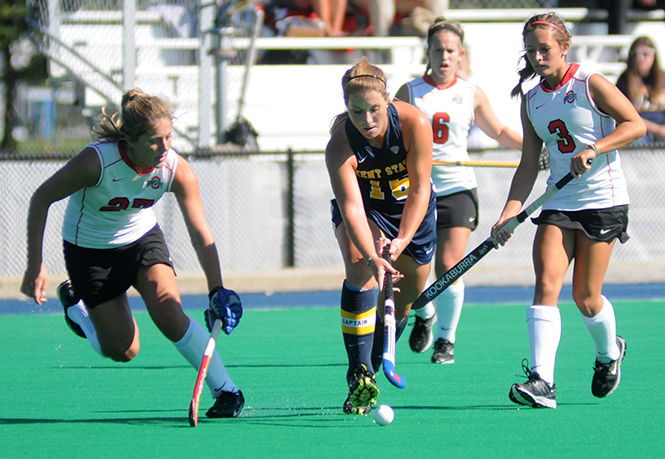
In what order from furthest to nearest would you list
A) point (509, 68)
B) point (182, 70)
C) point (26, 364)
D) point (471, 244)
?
point (509, 68) → point (182, 70) → point (471, 244) → point (26, 364)

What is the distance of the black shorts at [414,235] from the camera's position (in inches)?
162

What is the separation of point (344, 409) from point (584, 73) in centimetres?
178

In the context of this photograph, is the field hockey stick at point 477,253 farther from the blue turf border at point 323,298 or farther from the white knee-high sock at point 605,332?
the blue turf border at point 323,298

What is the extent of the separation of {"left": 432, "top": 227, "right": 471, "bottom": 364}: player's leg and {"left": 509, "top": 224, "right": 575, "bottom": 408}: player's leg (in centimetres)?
124

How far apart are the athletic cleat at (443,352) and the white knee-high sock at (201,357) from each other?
1.61 m

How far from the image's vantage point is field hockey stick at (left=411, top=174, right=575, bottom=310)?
396 centimetres

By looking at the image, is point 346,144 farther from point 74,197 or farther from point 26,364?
point 26,364

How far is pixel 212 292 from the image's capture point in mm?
3760

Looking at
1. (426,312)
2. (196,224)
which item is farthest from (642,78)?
(196,224)

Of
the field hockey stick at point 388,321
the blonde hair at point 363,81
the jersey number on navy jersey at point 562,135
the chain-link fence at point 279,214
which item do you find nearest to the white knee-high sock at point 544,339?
the field hockey stick at point 388,321

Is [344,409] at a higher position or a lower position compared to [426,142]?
lower

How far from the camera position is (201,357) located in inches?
157

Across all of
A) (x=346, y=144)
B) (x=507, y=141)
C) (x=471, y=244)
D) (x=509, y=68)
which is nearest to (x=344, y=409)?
(x=346, y=144)

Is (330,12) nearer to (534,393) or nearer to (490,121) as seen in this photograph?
(490,121)
